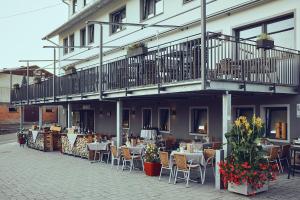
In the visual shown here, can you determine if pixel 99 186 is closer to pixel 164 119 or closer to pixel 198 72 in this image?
pixel 198 72

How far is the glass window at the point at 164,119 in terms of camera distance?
17594 mm

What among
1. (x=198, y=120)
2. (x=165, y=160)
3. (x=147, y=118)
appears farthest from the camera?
Result: (x=147, y=118)

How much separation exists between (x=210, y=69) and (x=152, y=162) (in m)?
3.62

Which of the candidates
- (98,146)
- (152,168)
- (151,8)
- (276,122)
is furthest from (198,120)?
(151,8)

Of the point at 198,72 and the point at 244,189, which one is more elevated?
the point at 198,72

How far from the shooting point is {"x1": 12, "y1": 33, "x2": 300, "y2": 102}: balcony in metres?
9.69

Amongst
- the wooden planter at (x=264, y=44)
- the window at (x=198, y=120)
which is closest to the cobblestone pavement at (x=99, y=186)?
the wooden planter at (x=264, y=44)

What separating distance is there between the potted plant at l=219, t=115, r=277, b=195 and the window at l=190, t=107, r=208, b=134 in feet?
20.2

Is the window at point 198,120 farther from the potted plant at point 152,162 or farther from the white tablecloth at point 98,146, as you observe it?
the potted plant at point 152,162

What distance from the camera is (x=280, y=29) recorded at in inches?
493

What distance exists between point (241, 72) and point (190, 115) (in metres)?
6.08

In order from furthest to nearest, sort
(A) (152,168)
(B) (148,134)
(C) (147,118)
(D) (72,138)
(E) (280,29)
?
(C) (147,118) < (D) (72,138) < (B) (148,134) < (E) (280,29) < (A) (152,168)

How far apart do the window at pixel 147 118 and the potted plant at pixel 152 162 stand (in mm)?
7475

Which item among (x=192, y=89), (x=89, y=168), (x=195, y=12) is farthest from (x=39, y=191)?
(x=195, y=12)
